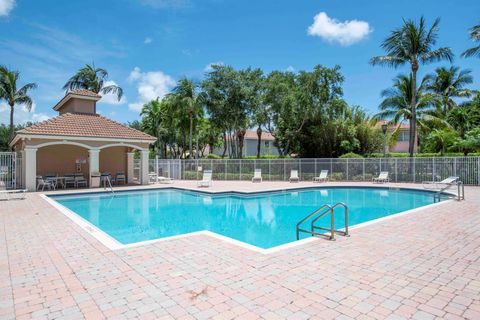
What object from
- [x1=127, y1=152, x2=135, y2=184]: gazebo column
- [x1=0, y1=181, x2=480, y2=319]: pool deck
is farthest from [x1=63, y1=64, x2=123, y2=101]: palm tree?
[x1=0, y1=181, x2=480, y2=319]: pool deck

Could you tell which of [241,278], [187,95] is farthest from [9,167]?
[241,278]

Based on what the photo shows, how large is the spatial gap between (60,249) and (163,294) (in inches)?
131

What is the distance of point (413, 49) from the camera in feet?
72.6

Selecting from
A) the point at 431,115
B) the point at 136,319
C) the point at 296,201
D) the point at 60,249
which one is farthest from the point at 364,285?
the point at 431,115

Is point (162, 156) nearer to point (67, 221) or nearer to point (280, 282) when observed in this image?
point (67, 221)

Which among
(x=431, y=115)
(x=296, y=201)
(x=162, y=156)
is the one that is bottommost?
(x=296, y=201)

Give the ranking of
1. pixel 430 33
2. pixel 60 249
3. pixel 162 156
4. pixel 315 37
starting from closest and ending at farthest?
pixel 60 249 → pixel 315 37 → pixel 430 33 → pixel 162 156

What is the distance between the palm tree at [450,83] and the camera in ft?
105

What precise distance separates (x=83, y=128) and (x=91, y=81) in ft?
46.1

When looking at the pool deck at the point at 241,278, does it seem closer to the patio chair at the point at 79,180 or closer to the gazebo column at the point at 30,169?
the gazebo column at the point at 30,169

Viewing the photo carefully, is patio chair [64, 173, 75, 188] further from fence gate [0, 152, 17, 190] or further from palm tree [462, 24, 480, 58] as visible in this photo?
palm tree [462, 24, 480, 58]

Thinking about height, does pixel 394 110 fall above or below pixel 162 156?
above

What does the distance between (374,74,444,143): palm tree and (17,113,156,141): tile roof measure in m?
19.1

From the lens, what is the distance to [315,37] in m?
19.5
